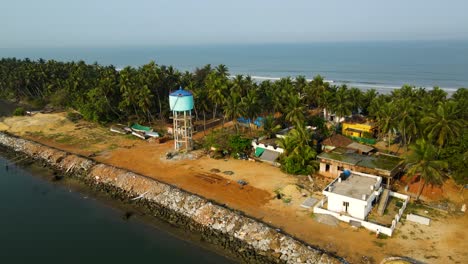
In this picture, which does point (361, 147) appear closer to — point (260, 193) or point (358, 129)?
point (358, 129)

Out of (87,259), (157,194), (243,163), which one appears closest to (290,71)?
(243,163)

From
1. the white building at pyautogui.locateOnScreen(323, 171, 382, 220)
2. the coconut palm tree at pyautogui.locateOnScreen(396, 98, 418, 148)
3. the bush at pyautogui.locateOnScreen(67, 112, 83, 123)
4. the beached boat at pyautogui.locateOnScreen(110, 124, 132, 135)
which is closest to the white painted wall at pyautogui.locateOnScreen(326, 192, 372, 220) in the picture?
the white building at pyautogui.locateOnScreen(323, 171, 382, 220)

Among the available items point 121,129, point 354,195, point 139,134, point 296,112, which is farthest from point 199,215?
point 121,129

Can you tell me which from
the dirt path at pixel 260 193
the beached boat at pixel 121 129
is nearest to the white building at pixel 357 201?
the dirt path at pixel 260 193

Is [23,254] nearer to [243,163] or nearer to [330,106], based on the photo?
[243,163]

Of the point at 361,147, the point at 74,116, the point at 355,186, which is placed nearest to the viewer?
the point at 355,186

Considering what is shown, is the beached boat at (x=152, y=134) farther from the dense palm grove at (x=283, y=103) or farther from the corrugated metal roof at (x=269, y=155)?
the corrugated metal roof at (x=269, y=155)

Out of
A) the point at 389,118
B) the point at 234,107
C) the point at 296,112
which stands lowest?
the point at 296,112
